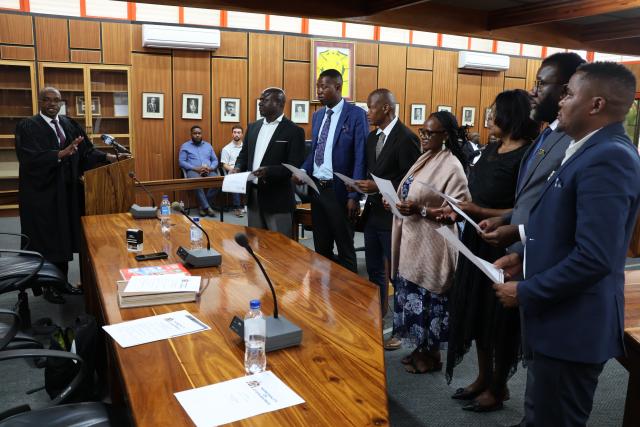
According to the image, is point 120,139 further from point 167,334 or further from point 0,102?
point 167,334

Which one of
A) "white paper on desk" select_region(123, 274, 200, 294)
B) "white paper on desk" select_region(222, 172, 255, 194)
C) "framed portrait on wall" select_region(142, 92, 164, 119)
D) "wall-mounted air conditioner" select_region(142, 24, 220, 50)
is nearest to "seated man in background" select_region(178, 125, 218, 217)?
"framed portrait on wall" select_region(142, 92, 164, 119)

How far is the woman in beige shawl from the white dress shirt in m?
1.35

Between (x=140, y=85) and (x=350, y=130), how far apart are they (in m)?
5.62

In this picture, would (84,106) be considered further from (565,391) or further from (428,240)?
(565,391)

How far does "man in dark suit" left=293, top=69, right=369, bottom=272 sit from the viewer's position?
350 centimetres

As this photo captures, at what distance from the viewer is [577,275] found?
143 cm

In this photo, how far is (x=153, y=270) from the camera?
7.47 feet

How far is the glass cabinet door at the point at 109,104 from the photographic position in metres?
7.82

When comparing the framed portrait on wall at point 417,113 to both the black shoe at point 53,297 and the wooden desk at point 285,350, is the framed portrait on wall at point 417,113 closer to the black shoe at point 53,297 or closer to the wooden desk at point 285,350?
the black shoe at point 53,297

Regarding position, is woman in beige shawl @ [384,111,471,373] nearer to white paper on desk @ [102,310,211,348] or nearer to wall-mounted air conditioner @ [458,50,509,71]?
white paper on desk @ [102,310,211,348]

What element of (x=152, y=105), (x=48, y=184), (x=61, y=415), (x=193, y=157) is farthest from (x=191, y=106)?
(x=61, y=415)

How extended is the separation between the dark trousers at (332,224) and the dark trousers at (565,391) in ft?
6.87

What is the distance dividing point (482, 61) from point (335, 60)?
3372 mm

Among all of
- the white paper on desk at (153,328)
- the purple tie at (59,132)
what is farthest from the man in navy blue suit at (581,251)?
the purple tie at (59,132)
